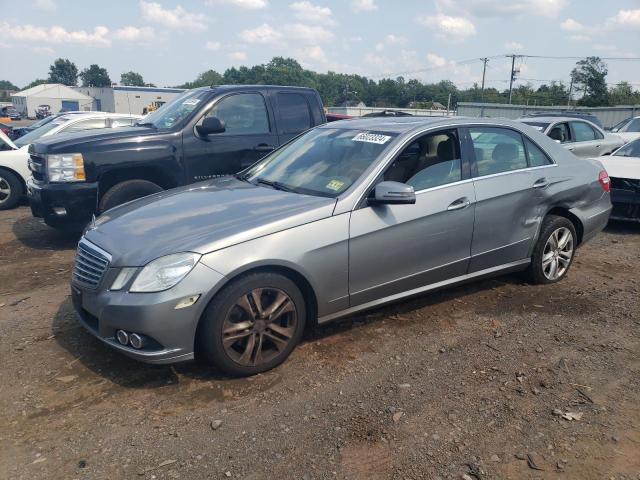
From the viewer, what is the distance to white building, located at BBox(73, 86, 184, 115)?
2424 inches

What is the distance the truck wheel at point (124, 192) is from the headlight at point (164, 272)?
3409 mm

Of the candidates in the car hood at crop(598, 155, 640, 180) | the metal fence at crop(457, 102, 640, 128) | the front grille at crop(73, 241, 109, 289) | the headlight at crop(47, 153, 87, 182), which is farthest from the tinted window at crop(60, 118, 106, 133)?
the metal fence at crop(457, 102, 640, 128)

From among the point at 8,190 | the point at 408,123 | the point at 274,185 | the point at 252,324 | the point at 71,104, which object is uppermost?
the point at 408,123

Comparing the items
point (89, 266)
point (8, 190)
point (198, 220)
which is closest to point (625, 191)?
point (198, 220)

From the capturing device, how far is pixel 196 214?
149 inches

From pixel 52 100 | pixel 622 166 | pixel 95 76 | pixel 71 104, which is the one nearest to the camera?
pixel 622 166

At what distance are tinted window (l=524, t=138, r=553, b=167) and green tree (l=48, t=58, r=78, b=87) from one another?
157375mm

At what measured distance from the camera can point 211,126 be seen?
6430mm

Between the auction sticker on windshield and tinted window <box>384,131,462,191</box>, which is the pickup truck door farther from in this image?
tinted window <box>384,131,462,191</box>

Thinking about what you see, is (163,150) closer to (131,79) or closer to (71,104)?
(71,104)

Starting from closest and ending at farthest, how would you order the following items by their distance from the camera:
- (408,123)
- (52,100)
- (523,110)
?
(408,123), (523,110), (52,100)

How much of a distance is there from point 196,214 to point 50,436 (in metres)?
1.64

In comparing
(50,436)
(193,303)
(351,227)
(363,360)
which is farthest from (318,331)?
(50,436)

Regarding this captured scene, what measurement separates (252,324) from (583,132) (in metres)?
10.1
